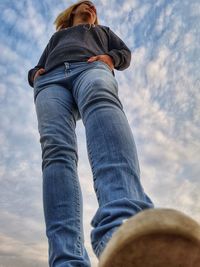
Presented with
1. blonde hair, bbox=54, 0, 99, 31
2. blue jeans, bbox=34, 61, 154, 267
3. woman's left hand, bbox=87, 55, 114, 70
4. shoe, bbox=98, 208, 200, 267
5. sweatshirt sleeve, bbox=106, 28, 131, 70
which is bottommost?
shoe, bbox=98, 208, 200, 267

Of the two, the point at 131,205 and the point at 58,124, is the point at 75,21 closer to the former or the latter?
the point at 58,124

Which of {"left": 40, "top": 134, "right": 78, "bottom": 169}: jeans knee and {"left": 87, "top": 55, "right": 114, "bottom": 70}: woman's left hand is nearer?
{"left": 40, "top": 134, "right": 78, "bottom": 169}: jeans knee

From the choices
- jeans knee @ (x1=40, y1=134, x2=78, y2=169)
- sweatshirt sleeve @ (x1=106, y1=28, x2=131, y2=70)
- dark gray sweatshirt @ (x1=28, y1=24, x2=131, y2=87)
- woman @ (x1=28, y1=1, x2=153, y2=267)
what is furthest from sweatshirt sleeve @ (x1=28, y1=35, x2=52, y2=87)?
jeans knee @ (x1=40, y1=134, x2=78, y2=169)

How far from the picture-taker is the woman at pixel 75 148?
4.07 ft

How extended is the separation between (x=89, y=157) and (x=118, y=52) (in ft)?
3.71

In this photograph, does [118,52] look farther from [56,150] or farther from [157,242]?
[157,242]

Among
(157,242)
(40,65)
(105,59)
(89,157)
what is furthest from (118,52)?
(157,242)

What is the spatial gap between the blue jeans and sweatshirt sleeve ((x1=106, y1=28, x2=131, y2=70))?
305 mm

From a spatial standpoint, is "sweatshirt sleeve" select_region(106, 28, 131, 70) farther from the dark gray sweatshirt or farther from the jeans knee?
the jeans knee

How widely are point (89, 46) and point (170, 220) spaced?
1.77 metres

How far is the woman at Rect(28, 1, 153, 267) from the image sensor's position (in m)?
1.24

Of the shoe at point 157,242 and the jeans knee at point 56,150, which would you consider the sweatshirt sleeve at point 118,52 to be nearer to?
the jeans knee at point 56,150

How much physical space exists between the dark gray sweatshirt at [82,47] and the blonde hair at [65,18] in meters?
0.28

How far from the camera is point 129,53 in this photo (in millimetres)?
2561
